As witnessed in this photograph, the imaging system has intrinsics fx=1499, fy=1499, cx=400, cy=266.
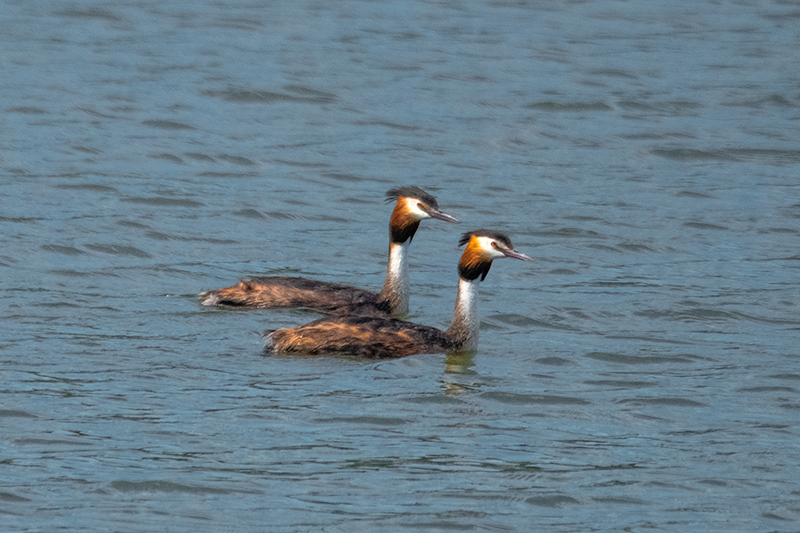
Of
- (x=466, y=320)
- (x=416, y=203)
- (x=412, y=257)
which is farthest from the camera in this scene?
(x=412, y=257)

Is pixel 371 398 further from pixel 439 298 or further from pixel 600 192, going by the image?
pixel 600 192

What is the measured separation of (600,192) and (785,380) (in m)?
7.44

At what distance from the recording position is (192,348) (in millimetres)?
12148

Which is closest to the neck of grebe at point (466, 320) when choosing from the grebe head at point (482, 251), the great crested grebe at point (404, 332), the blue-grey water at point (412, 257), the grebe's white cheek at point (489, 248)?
the great crested grebe at point (404, 332)

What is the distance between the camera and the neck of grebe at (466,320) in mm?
12453

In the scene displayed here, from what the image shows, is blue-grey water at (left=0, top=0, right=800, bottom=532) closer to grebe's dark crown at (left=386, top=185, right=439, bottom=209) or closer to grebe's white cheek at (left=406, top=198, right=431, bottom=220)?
grebe's white cheek at (left=406, top=198, right=431, bottom=220)

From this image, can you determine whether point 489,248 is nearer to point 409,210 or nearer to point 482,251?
point 482,251

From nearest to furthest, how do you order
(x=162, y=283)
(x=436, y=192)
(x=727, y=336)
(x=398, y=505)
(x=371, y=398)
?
1. (x=398, y=505)
2. (x=371, y=398)
3. (x=727, y=336)
4. (x=162, y=283)
5. (x=436, y=192)

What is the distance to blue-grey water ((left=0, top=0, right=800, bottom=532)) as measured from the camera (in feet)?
30.5

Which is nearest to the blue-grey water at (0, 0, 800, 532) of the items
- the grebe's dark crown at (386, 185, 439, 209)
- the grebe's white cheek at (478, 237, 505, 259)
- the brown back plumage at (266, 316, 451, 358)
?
the brown back plumage at (266, 316, 451, 358)

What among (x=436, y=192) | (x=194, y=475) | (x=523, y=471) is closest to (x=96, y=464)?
(x=194, y=475)

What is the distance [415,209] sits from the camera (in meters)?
13.8

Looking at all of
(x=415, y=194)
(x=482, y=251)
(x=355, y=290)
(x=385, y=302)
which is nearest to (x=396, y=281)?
(x=385, y=302)

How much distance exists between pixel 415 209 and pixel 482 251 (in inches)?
65.0
